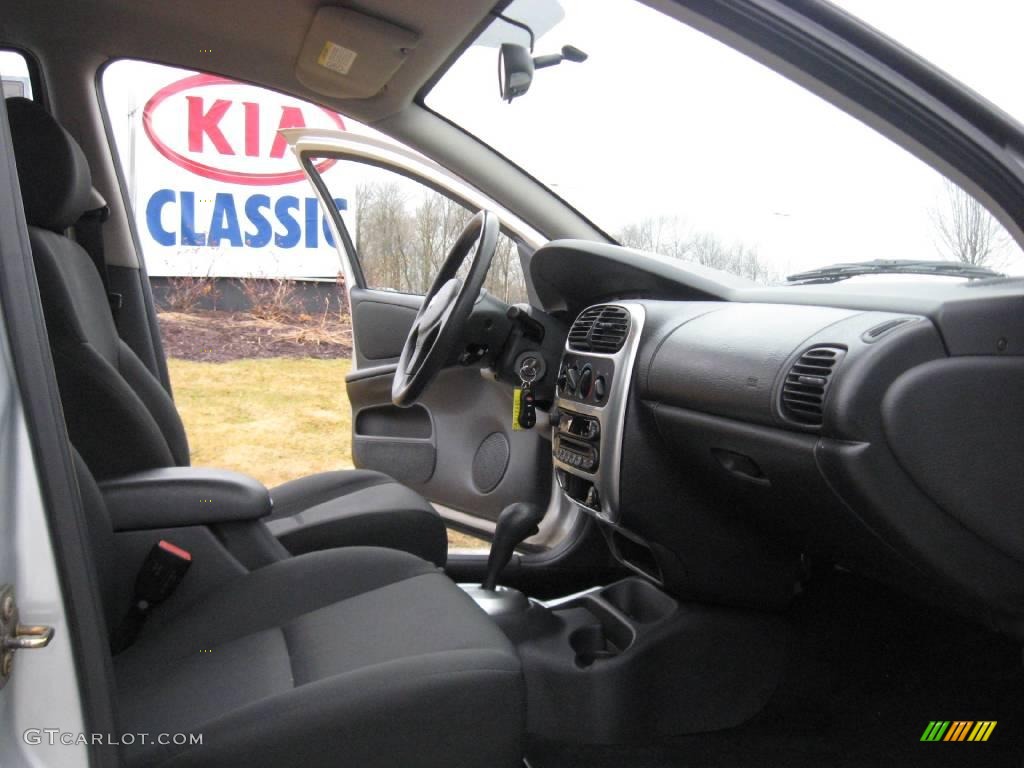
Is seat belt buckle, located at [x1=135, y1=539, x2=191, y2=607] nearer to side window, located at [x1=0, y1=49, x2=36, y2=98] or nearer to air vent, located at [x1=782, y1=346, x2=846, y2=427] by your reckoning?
air vent, located at [x1=782, y1=346, x2=846, y2=427]

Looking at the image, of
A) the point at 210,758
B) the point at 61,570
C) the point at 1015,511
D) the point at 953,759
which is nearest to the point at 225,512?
the point at 210,758

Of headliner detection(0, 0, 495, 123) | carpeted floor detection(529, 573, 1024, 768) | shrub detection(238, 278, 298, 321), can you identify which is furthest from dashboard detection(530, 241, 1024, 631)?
shrub detection(238, 278, 298, 321)

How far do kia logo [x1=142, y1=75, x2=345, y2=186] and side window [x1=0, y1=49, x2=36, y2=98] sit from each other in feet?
1.34

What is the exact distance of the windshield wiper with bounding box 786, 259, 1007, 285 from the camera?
51.2 inches

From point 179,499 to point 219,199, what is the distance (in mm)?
3197

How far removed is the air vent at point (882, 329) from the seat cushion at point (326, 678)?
60 cm

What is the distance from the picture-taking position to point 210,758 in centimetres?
91

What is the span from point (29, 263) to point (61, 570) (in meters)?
0.27

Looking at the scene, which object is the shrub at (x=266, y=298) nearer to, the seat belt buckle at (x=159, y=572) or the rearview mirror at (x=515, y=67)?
the rearview mirror at (x=515, y=67)

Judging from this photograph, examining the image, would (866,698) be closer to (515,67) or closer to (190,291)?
(515,67)

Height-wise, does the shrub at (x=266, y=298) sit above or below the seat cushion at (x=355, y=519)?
above

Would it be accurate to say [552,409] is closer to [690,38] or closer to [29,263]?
A: [690,38]

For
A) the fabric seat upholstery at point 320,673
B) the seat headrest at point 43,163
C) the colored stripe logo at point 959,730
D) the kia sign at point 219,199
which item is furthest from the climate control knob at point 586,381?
the kia sign at point 219,199

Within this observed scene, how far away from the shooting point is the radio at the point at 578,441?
164 cm
